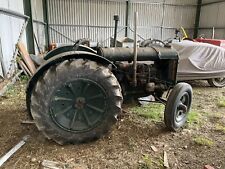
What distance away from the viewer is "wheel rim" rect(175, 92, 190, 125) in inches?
122

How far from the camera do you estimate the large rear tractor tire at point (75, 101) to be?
7.73 feet

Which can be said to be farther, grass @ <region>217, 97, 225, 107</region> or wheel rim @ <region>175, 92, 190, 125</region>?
grass @ <region>217, 97, 225, 107</region>

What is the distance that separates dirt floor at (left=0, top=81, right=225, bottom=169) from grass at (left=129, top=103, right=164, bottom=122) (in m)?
0.08

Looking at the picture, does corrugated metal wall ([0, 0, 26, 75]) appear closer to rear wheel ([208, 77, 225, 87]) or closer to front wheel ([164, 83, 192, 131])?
front wheel ([164, 83, 192, 131])

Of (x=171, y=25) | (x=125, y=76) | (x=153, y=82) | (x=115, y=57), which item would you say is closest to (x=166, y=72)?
(x=153, y=82)

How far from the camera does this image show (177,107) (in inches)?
119

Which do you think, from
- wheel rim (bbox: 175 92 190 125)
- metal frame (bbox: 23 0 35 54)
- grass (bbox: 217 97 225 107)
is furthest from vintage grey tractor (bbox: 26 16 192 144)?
metal frame (bbox: 23 0 35 54)

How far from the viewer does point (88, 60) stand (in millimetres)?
2504

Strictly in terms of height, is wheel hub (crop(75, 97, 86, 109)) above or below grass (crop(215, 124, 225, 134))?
above

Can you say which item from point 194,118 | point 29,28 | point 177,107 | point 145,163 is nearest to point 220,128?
point 194,118

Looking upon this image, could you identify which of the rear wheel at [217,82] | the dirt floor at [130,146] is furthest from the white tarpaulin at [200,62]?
the dirt floor at [130,146]

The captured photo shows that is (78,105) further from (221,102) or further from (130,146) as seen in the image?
(221,102)

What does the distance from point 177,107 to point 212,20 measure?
532 inches

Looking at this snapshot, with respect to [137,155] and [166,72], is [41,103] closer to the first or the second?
[137,155]
